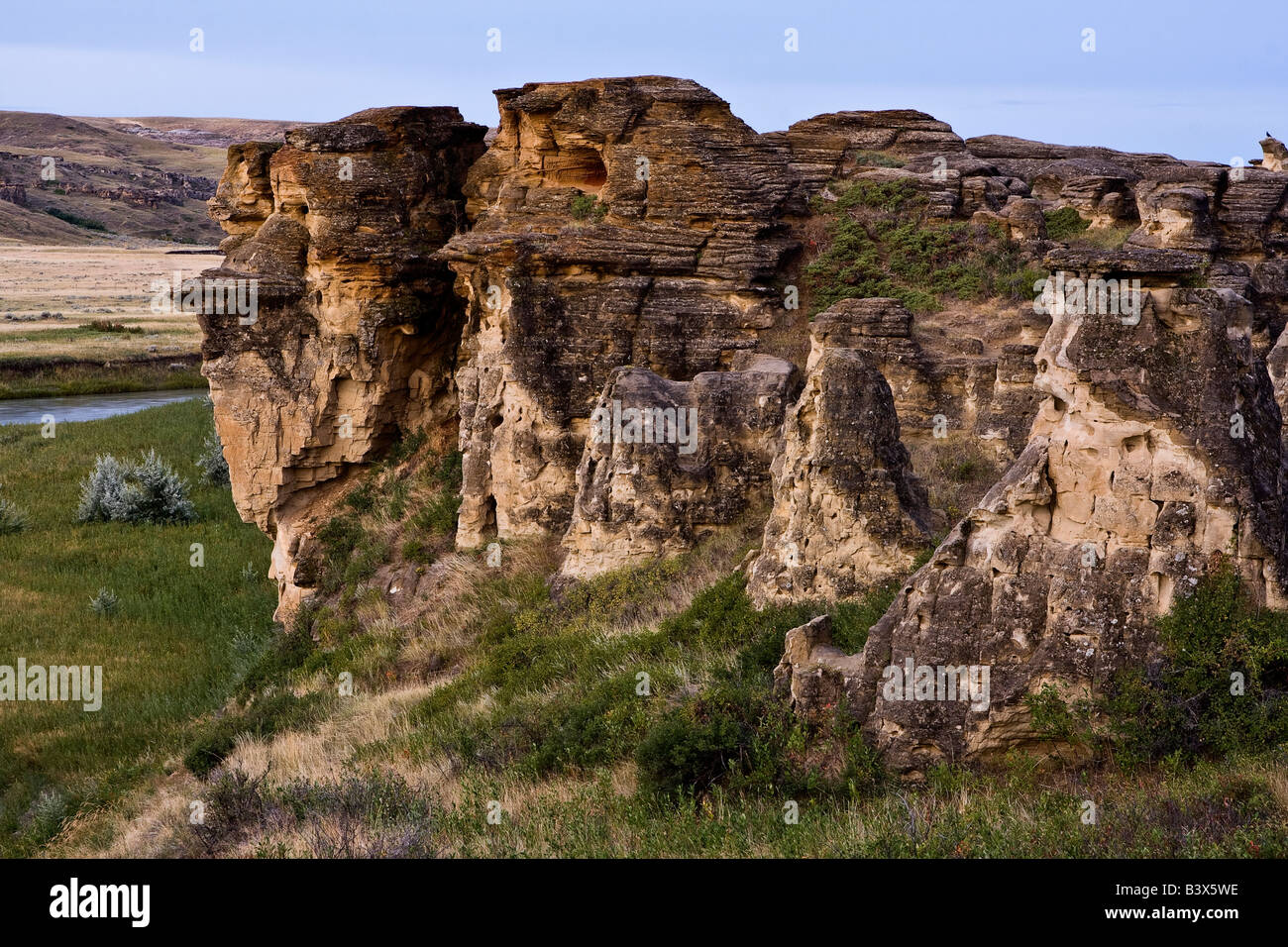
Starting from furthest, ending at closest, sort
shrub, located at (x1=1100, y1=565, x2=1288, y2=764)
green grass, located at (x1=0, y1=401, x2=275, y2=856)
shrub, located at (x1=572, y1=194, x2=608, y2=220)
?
shrub, located at (x1=572, y1=194, x2=608, y2=220) → green grass, located at (x1=0, y1=401, x2=275, y2=856) → shrub, located at (x1=1100, y1=565, x2=1288, y2=764)

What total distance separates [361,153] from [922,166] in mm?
9795

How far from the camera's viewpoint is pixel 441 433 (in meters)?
22.6

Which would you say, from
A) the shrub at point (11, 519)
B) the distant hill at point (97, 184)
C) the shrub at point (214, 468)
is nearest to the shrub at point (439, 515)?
the shrub at point (11, 519)

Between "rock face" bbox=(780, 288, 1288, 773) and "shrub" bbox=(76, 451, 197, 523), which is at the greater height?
"rock face" bbox=(780, 288, 1288, 773)

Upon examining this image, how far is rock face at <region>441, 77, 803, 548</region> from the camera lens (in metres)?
18.2

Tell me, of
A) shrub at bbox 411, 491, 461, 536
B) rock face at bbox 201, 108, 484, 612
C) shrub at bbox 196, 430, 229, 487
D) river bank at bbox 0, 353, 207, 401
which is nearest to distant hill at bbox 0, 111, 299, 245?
river bank at bbox 0, 353, 207, 401

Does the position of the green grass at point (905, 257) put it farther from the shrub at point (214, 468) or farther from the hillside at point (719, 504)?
the shrub at point (214, 468)

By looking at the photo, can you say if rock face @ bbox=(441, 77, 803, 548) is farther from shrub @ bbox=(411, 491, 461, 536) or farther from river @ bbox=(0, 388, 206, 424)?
river @ bbox=(0, 388, 206, 424)

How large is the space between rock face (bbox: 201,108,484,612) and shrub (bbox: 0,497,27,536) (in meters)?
10.9

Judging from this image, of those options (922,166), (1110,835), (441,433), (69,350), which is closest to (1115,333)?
(1110,835)

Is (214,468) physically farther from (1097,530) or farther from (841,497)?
(1097,530)

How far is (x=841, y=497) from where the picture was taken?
11875mm

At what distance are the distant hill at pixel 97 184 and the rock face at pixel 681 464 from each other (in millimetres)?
102268

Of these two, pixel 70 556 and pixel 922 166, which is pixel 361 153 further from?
pixel 70 556
